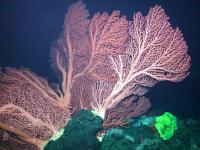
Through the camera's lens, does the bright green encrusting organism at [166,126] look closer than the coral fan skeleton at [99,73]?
No

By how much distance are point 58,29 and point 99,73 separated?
832 centimetres

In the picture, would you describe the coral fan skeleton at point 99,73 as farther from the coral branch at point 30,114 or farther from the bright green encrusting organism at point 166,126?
the bright green encrusting organism at point 166,126

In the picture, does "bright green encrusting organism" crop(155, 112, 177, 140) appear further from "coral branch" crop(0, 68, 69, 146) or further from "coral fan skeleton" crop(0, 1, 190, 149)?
"coral branch" crop(0, 68, 69, 146)

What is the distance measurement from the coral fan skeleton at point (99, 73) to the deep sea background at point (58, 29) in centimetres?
495

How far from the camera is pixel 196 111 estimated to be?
11.5 m

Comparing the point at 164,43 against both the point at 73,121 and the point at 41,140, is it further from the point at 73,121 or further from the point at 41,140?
the point at 41,140

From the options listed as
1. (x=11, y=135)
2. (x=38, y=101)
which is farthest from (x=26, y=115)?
(x=11, y=135)

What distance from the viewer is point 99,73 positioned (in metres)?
5.11

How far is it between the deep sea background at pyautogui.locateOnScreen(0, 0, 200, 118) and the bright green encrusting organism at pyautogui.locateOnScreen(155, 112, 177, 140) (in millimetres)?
5928

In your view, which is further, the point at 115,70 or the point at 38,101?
the point at 115,70

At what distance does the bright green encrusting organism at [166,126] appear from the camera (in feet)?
17.3

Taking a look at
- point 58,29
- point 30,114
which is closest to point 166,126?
point 30,114

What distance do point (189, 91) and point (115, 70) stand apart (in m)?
7.94

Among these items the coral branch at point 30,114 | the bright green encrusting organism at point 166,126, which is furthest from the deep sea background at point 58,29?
the bright green encrusting organism at point 166,126
